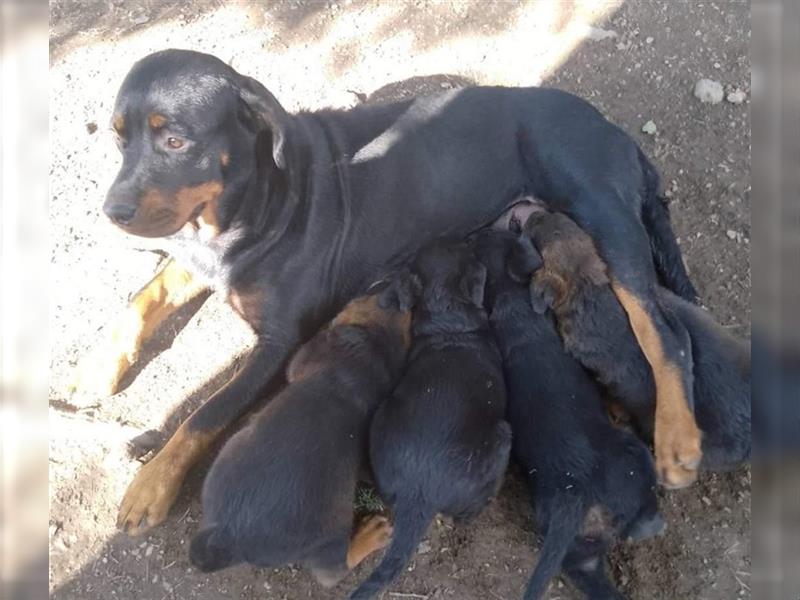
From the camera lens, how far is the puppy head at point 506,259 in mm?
3521

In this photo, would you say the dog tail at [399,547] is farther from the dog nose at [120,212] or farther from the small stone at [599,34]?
the small stone at [599,34]

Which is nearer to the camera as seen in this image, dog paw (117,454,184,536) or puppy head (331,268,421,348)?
dog paw (117,454,184,536)

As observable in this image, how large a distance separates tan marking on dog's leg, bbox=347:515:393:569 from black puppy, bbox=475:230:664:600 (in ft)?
2.15

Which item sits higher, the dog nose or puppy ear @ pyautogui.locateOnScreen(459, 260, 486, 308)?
the dog nose

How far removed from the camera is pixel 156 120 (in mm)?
3000

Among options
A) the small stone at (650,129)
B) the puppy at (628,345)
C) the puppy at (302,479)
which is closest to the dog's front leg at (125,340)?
the puppy at (302,479)

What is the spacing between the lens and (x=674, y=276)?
3.70 m

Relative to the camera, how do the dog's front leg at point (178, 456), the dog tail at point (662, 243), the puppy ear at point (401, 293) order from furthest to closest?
the dog tail at point (662, 243) → the puppy ear at point (401, 293) → the dog's front leg at point (178, 456)

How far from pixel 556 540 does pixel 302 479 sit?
3.27 feet

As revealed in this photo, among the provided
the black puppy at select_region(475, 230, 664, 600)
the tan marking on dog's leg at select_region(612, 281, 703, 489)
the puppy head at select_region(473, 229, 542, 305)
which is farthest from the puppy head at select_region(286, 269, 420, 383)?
the tan marking on dog's leg at select_region(612, 281, 703, 489)

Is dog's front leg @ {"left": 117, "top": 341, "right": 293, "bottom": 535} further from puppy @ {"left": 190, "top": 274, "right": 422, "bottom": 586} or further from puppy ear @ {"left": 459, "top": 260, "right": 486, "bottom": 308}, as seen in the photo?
puppy ear @ {"left": 459, "top": 260, "right": 486, "bottom": 308}

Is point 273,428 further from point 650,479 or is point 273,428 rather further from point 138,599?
point 650,479

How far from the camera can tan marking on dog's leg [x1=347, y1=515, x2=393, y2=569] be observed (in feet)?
10.8

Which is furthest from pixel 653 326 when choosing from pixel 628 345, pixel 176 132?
pixel 176 132
